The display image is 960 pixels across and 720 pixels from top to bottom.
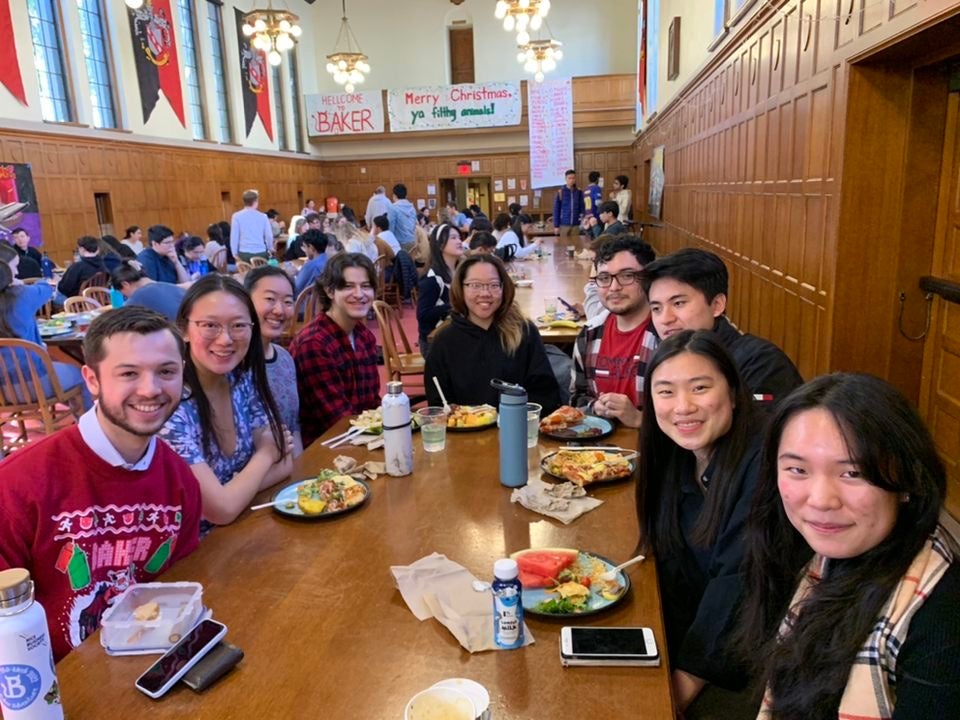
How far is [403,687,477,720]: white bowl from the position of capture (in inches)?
41.8

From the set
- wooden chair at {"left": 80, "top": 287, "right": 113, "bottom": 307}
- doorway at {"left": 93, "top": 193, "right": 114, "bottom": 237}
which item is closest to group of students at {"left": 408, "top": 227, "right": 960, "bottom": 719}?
wooden chair at {"left": 80, "top": 287, "right": 113, "bottom": 307}

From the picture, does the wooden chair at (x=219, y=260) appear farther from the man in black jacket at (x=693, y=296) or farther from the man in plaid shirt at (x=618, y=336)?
the man in black jacket at (x=693, y=296)

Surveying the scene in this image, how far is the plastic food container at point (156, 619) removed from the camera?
1288mm

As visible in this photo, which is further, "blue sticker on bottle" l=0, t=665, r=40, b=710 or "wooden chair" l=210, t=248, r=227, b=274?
"wooden chair" l=210, t=248, r=227, b=274

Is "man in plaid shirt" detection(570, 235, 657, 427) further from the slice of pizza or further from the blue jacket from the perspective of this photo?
the blue jacket

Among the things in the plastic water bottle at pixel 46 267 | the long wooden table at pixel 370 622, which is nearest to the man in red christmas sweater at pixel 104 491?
the long wooden table at pixel 370 622

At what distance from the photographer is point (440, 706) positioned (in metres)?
1.08

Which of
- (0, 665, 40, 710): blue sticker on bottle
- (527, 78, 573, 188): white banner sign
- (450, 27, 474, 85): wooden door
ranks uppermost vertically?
(450, 27, 474, 85): wooden door

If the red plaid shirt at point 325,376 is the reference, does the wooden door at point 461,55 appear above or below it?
above

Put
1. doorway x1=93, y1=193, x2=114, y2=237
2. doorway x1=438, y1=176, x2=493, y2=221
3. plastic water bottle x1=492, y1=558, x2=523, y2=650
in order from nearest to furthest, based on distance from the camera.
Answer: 1. plastic water bottle x1=492, y1=558, x2=523, y2=650
2. doorway x1=93, y1=193, x2=114, y2=237
3. doorway x1=438, y1=176, x2=493, y2=221

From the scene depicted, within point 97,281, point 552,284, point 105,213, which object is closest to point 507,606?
point 552,284

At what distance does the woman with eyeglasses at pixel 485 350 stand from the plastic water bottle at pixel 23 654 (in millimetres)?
2122

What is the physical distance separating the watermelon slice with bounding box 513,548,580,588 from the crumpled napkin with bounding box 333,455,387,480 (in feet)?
2.22

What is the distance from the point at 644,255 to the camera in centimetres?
302
